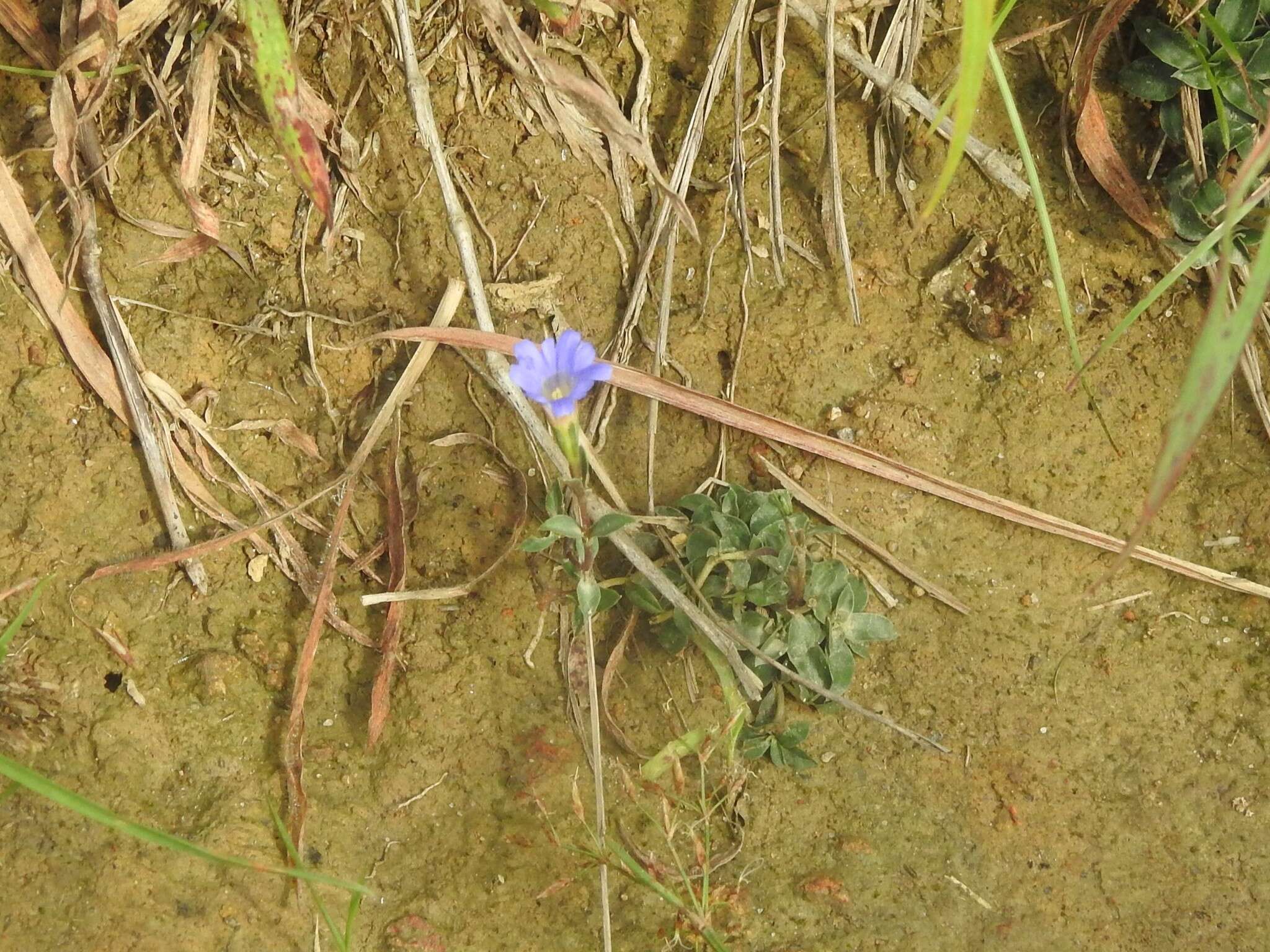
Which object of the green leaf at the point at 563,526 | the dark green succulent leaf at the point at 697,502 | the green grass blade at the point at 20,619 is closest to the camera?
the green grass blade at the point at 20,619

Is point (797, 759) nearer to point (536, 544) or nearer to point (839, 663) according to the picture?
point (839, 663)

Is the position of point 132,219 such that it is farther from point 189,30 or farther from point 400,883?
point 400,883

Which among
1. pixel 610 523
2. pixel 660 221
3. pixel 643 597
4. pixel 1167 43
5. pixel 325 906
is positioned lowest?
pixel 325 906

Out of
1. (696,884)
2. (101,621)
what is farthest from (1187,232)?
(101,621)

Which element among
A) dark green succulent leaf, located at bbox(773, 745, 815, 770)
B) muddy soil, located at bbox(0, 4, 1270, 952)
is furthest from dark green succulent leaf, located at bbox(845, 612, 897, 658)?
dark green succulent leaf, located at bbox(773, 745, 815, 770)

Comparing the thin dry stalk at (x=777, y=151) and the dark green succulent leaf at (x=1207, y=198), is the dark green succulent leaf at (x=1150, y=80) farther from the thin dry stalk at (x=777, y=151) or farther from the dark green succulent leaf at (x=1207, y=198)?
the thin dry stalk at (x=777, y=151)

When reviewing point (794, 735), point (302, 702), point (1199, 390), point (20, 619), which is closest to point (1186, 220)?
point (1199, 390)

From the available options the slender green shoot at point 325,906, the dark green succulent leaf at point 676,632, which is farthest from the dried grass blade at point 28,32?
the dark green succulent leaf at point 676,632
